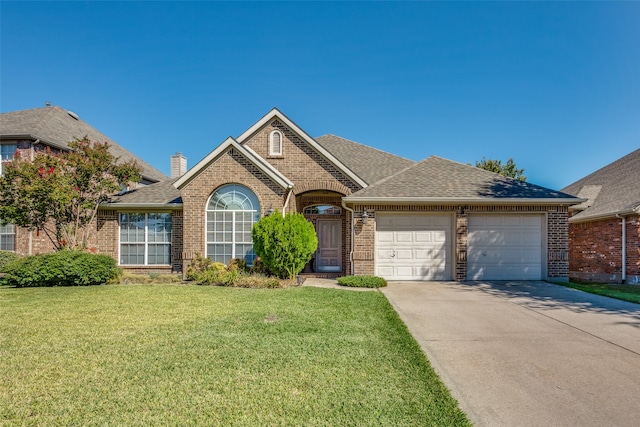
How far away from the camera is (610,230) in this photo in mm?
13602

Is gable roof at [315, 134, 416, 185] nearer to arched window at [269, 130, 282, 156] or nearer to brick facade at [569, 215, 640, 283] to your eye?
arched window at [269, 130, 282, 156]

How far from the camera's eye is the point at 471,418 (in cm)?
329

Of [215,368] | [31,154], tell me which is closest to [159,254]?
[31,154]

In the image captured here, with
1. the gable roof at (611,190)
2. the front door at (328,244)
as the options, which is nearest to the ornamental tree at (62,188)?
the front door at (328,244)

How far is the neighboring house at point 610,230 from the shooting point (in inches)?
503

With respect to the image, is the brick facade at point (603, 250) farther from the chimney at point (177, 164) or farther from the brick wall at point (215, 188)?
the chimney at point (177, 164)

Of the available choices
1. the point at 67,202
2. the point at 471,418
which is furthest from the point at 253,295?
the point at 67,202

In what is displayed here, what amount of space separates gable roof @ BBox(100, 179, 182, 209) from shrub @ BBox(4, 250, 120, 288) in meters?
2.81

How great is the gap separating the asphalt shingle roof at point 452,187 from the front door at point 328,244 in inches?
147

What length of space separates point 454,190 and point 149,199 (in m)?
12.0

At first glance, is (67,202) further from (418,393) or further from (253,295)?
(418,393)

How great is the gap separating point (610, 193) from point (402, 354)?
53.3 ft

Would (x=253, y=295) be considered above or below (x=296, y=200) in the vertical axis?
below

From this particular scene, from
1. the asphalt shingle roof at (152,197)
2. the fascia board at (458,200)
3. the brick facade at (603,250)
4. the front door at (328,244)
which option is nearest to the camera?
the fascia board at (458,200)
